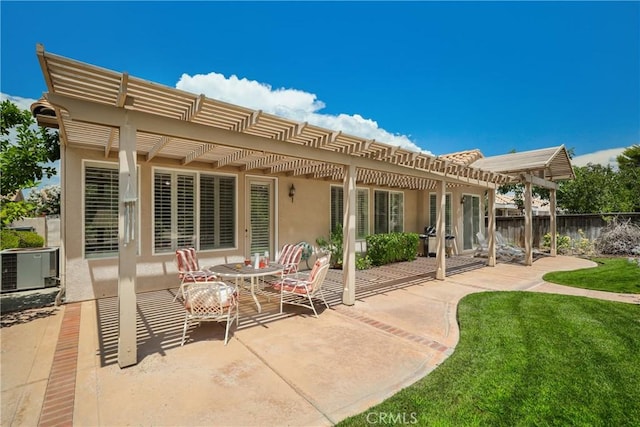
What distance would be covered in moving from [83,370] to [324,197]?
7.83m

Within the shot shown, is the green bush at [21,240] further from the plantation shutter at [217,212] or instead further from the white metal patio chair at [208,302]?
the white metal patio chair at [208,302]

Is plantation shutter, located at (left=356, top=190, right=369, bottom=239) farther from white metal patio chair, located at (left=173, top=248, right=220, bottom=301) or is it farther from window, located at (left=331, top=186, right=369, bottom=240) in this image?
white metal patio chair, located at (left=173, top=248, right=220, bottom=301)

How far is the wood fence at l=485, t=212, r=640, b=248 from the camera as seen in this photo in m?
13.2

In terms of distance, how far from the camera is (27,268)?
22.1 feet

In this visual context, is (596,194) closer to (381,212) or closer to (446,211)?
(446,211)

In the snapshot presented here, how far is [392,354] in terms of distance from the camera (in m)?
3.87

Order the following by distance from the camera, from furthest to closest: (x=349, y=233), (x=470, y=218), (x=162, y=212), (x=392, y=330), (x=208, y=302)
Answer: (x=470, y=218), (x=162, y=212), (x=349, y=233), (x=392, y=330), (x=208, y=302)

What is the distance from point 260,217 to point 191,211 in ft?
6.64

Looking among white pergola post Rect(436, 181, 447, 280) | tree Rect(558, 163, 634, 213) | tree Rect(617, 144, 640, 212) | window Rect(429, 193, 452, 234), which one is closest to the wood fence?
tree Rect(558, 163, 634, 213)

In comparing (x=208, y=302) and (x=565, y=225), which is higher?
(x=565, y=225)

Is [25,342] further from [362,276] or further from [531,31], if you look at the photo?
[531,31]

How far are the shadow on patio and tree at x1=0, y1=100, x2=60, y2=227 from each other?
2.53 m

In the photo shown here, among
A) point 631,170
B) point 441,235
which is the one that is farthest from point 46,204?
point 631,170

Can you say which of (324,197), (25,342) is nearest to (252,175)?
(324,197)
